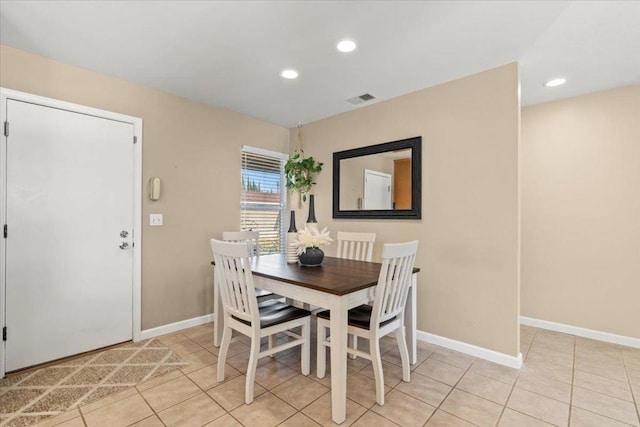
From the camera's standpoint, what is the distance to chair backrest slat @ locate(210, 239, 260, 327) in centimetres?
195

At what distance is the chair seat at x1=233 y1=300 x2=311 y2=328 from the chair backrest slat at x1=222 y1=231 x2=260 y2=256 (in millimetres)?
971

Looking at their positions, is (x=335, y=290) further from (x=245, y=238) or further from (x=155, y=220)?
(x=155, y=220)

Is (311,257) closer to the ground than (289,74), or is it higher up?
closer to the ground

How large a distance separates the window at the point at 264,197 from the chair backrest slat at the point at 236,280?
1.80 metres

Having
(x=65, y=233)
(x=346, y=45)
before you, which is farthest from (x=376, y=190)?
(x=65, y=233)

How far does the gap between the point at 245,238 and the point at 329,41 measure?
212 centimetres

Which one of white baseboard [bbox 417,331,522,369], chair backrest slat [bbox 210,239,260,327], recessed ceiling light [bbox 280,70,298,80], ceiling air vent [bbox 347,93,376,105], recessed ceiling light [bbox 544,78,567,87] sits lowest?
white baseboard [bbox 417,331,522,369]

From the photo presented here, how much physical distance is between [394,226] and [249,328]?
1894 mm

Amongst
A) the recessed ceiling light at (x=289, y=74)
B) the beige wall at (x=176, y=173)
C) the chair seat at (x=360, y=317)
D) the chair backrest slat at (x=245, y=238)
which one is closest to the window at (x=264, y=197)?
the beige wall at (x=176, y=173)

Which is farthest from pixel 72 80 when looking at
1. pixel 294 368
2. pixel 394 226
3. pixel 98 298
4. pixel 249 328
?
pixel 394 226

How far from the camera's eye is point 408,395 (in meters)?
2.07

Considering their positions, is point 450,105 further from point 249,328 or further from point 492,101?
point 249,328

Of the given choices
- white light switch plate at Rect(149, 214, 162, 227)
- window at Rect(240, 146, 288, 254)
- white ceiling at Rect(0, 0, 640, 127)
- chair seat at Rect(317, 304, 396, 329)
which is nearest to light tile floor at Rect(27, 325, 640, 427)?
chair seat at Rect(317, 304, 396, 329)

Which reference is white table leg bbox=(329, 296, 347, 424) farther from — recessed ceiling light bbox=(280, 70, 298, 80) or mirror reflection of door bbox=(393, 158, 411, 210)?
recessed ceiling light bbox=(280, 70, 298, 80)
